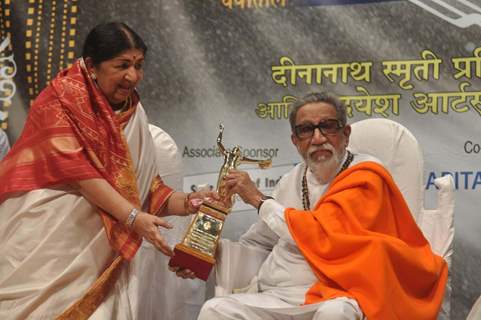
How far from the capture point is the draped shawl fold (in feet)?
8.93

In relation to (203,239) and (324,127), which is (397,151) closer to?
(324,127)

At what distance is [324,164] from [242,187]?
361 mm

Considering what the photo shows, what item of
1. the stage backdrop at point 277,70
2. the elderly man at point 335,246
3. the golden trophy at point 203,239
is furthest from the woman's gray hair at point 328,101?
the stage backdrop at point 277,70

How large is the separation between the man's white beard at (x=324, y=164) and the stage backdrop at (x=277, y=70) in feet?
4.19

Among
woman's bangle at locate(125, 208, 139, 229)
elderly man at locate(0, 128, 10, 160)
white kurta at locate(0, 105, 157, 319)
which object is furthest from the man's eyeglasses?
elderly man at locate(0, 128, 10, 160)

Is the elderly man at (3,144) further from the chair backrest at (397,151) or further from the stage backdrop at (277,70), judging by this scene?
the chair backrest at (397,151)

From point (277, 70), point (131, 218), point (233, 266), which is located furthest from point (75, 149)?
point (277, 70)

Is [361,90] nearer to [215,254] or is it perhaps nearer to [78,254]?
[215,254]

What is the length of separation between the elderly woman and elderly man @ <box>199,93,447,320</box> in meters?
0.41

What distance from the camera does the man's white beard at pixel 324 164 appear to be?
2.94 m

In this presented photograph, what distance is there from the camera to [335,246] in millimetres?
2719

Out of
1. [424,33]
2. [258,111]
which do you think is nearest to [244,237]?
[258,111]

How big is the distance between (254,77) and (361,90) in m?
0.69

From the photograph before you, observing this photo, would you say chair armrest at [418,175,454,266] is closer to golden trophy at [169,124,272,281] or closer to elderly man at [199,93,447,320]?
elderly man at [199,93,447,320]
